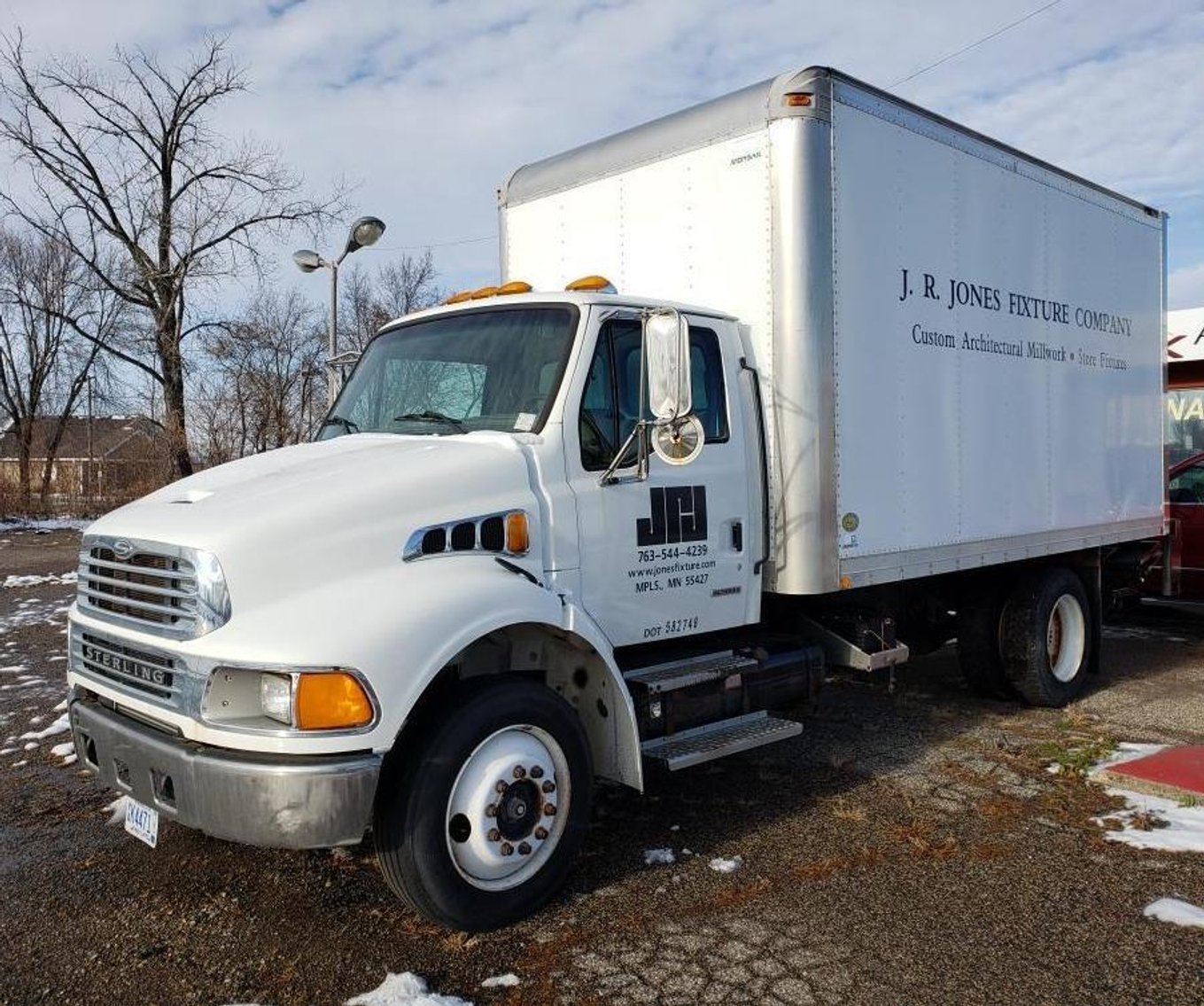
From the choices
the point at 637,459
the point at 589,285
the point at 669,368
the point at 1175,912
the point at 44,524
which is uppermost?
the point at 589,285

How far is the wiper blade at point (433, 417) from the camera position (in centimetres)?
457

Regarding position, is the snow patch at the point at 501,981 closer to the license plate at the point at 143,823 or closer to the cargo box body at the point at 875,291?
the license plate at the point at 143,823

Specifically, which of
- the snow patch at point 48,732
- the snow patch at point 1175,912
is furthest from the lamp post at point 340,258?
the snow patch at point 1175,912

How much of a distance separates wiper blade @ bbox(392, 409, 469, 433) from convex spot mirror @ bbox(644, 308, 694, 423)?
34.6 inches

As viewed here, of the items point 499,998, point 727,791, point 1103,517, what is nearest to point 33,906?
point 499,998

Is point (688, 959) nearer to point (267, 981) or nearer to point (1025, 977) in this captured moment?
point (1025, 977)

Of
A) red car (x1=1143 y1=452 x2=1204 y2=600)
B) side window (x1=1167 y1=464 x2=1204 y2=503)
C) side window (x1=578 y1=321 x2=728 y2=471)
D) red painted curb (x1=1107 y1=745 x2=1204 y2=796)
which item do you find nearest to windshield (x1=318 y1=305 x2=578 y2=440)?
side window (x1=578 y1=321 x2=728 y2=471)

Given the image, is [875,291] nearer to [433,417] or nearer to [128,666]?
[433,417]

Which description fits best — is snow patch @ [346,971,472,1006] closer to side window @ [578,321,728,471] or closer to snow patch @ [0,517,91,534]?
side window @ [578,321,728,471]

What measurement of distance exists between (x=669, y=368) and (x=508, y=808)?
72.9 inches

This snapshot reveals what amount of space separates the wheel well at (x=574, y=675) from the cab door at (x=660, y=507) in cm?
21

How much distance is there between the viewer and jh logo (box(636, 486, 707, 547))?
4656 millimetres

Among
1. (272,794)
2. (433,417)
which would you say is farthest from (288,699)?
(433,417)

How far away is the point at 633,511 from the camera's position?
4586 millimetres
